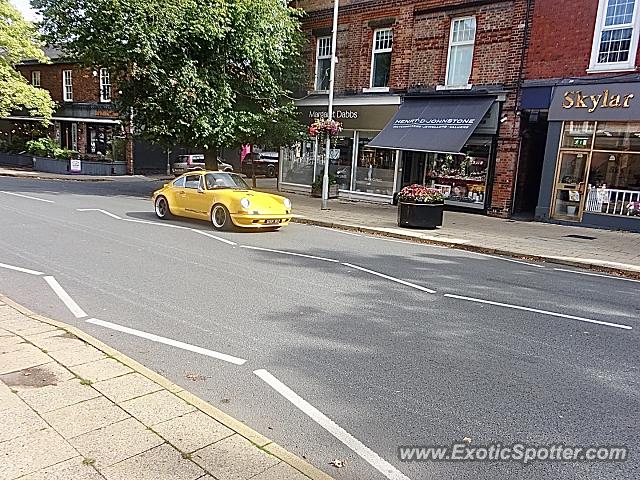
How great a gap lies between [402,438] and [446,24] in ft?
54.5

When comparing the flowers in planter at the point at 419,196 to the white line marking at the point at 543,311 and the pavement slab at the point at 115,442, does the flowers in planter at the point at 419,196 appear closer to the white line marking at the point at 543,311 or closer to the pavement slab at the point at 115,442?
the white line marking at the point at 543,311

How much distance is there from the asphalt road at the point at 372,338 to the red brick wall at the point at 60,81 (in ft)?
86.0

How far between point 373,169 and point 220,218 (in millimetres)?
9534

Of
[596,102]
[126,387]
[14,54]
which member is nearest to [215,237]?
[126,387]

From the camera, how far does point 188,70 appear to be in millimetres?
16844

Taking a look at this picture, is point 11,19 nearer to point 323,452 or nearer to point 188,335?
point 188,335

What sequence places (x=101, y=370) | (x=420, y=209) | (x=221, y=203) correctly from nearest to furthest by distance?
(x=101, y=370)
(x=221, y=203)
(x=420, y=209)

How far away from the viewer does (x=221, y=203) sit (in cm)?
1180

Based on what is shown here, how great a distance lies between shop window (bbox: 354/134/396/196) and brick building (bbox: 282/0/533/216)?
41mm

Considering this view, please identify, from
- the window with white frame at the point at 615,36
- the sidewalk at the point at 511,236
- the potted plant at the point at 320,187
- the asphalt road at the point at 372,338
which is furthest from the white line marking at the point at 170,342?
the potted plant at the point at 320,187

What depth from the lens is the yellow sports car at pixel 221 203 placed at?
11555mm

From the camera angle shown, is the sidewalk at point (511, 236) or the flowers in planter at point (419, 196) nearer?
the sidewalk at point (511, 236)

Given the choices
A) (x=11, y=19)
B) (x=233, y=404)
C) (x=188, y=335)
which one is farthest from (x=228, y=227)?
(x=11, y=19)

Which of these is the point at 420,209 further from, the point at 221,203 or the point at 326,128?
the point at 221,203
